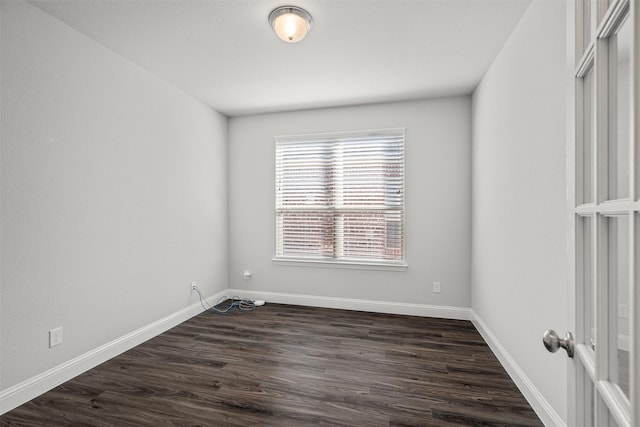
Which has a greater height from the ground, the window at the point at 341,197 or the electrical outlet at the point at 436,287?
the window at the point at 341,197

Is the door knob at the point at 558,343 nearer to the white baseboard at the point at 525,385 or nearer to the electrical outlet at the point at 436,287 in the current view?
the white baseboard at the point at 525,385

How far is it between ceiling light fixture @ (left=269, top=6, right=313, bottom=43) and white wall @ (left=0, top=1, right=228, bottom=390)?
1.44 meters

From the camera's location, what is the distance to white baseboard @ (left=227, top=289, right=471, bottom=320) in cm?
344

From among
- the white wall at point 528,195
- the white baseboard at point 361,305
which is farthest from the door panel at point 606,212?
the white baseboard at point 361,305

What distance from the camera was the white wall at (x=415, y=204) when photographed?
341cm

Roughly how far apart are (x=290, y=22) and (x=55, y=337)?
2592mm

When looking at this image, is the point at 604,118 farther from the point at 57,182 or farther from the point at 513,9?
the point at 57,182

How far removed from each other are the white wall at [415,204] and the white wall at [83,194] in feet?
3.09

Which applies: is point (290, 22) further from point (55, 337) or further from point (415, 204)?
point (55, 337)

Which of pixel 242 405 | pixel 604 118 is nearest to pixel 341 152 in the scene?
pixel 242 405

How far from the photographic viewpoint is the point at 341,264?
12.3 ft

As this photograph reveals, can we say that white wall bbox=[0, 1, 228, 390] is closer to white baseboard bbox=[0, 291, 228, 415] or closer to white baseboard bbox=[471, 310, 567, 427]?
white baseboard bbox=[0, 291, 228, 415]

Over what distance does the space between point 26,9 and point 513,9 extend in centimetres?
→ 302

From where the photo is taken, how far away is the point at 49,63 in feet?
6.72
